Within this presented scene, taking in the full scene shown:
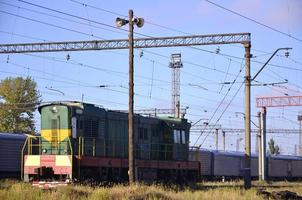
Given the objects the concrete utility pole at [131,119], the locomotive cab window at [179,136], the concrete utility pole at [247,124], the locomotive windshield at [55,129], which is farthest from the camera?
the locomotive cab window at [179,136]

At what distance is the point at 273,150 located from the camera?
391 feet

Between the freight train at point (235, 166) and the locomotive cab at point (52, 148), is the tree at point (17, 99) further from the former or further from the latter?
the locomotive cab at point (52, 148)

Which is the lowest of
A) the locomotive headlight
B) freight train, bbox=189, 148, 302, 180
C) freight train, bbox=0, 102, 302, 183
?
freight train, bbox=189, 148, 302, 180

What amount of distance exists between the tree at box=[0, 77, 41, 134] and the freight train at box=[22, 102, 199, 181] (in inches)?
1565

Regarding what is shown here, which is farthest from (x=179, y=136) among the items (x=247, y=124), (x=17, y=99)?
(x=17, y=99)

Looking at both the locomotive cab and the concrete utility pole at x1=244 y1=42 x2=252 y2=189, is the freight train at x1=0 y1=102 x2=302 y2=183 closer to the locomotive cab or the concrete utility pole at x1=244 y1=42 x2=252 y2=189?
the locomotive cab

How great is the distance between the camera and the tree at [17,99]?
215 feet

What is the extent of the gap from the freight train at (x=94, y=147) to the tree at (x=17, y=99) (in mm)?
39746

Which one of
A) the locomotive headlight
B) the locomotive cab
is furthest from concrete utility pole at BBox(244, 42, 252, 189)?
the locomotive headlight

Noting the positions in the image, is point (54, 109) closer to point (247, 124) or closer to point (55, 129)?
point (55, 129)

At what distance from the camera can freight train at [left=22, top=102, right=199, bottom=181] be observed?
22.3 m

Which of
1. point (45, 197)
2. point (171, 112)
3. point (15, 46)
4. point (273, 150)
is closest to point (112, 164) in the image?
point (45, 197)

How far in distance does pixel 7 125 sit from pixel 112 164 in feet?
147

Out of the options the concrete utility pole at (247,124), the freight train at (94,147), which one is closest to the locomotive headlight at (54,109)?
the freight train at (94,147)
